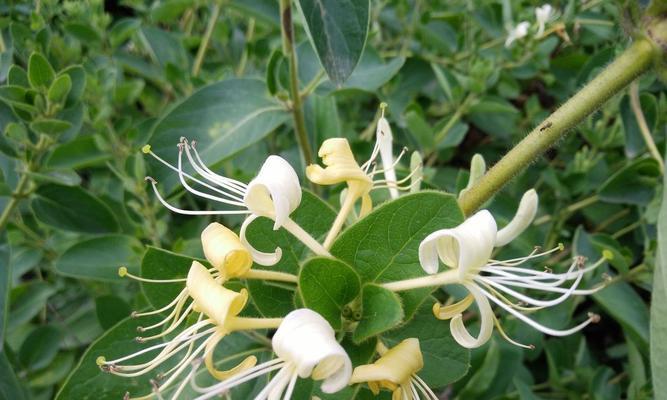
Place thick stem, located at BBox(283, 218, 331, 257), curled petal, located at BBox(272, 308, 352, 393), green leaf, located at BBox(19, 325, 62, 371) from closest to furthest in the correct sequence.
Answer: curled petal, located at BBox(272, 308, 352, 393) → thick stem, located at BBox(283, 218, 331, 257) → green leaf, located at BBox(19, 325, 62, 371)

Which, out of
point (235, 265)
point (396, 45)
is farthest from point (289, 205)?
point (396, 45)

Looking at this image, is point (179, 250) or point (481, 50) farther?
point (481, 50)

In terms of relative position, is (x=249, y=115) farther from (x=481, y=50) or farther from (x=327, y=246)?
(x=481, y=50)

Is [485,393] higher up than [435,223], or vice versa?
[435,223]

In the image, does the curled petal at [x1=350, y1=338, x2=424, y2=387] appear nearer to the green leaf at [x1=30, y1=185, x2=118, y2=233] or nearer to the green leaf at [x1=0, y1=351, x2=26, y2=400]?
the green leaf at [x1=0, y1=351, x2=26, y2=400]

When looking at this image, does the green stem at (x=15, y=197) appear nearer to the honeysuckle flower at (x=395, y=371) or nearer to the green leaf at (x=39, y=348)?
the green leaf at (x=39, y=348)

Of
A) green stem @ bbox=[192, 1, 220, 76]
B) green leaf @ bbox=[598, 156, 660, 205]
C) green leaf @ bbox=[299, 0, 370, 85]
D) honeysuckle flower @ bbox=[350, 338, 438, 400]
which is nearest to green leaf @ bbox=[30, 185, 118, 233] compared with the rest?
green stem @ bbox=[192, 1, 220, 76]

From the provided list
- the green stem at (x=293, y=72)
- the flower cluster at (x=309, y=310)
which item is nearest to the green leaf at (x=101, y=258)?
the green stem at (x=293, y=72)
